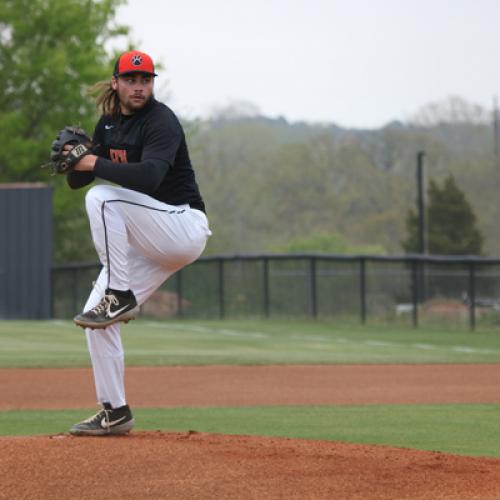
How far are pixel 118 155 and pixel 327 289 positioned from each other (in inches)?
750

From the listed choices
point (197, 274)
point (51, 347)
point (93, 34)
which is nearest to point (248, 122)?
point (93, 34)

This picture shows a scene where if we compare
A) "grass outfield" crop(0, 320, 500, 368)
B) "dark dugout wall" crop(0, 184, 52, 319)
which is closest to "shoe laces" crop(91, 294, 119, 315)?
"grass outfield" crop(0, 320, 500, 368)

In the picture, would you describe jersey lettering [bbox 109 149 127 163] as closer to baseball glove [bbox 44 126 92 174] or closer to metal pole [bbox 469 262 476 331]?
baseball glove [bbox 44 126 92 174]

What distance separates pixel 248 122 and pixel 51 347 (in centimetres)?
8947

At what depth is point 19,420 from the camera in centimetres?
854

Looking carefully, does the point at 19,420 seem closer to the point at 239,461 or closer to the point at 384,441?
the point at 384,441

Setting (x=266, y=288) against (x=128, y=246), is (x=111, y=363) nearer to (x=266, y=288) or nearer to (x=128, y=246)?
(x=128, y=246)

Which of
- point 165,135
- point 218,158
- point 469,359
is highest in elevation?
point 218,158

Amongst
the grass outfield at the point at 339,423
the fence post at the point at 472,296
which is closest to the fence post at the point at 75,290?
the fence post at the point at 472,296

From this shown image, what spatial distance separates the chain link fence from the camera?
22422 millimetres

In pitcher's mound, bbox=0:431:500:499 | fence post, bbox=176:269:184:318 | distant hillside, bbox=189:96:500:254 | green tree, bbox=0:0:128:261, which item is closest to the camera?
pitcher's mound, bbox=0:431:500:499

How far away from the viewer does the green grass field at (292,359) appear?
7777 mm

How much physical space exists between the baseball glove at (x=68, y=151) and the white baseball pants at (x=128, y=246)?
0.66 feet

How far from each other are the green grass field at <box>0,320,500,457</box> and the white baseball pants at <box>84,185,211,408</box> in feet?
5.86
